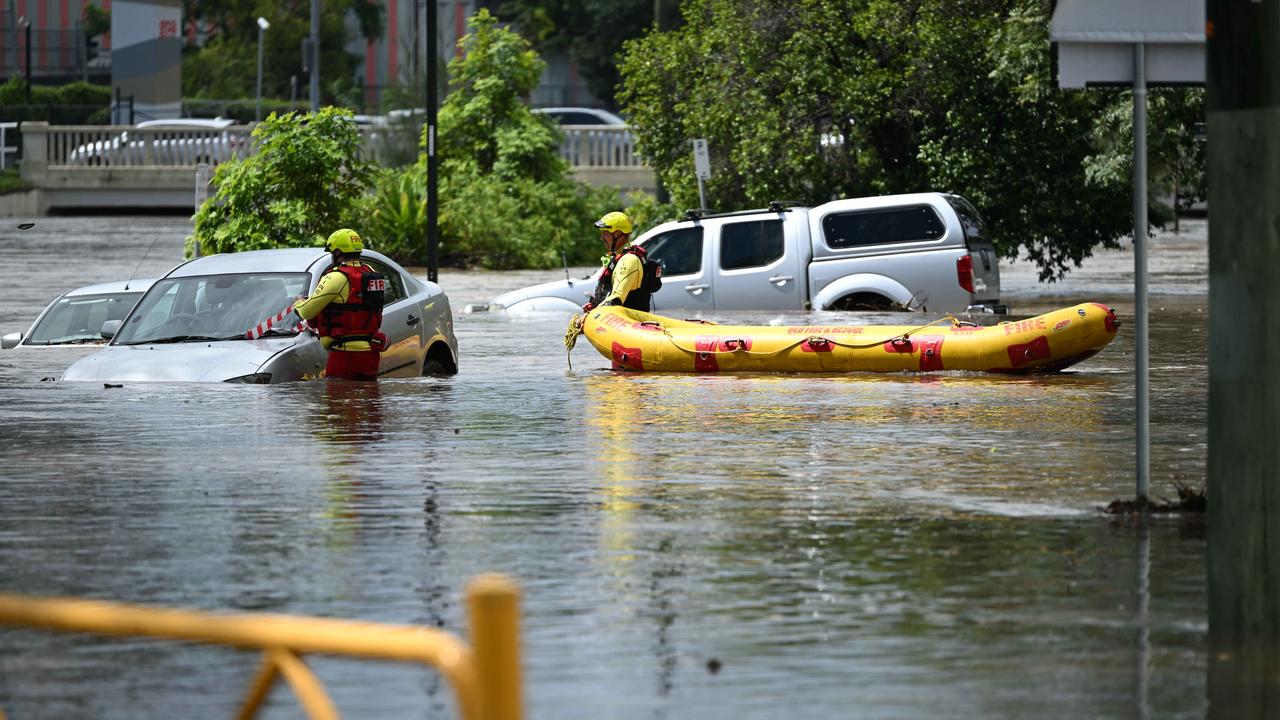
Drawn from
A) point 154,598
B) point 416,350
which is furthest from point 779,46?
point 154,598

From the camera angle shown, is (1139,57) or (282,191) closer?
(1139,57)

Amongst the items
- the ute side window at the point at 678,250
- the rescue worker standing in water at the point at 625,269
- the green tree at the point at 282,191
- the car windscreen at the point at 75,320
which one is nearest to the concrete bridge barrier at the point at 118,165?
the green tree at the point at 282,191

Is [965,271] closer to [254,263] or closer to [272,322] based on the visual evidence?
[254,263]

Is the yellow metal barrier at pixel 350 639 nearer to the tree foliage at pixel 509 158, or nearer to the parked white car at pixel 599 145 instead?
the tree foliage at pixel 509 158

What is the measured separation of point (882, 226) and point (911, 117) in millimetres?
6390

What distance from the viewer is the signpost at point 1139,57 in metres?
9.77

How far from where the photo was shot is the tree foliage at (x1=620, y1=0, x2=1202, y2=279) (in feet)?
94.2

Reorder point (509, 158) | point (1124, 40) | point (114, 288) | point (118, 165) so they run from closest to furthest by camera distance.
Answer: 1. point (1124, 40)
2. point (114, 288)
3. point (509, 158)
4. point (118, 165)

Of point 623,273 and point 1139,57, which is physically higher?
point 1139,57

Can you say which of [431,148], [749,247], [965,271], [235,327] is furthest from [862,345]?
[431,148]

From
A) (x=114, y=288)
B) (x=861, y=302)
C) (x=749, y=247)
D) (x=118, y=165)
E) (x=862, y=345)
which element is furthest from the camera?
(x=118, y=165)

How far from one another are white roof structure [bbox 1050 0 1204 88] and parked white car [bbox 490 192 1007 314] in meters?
12.8

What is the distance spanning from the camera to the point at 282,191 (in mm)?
27000

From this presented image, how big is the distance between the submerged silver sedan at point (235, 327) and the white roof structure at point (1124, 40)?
7497 mm
